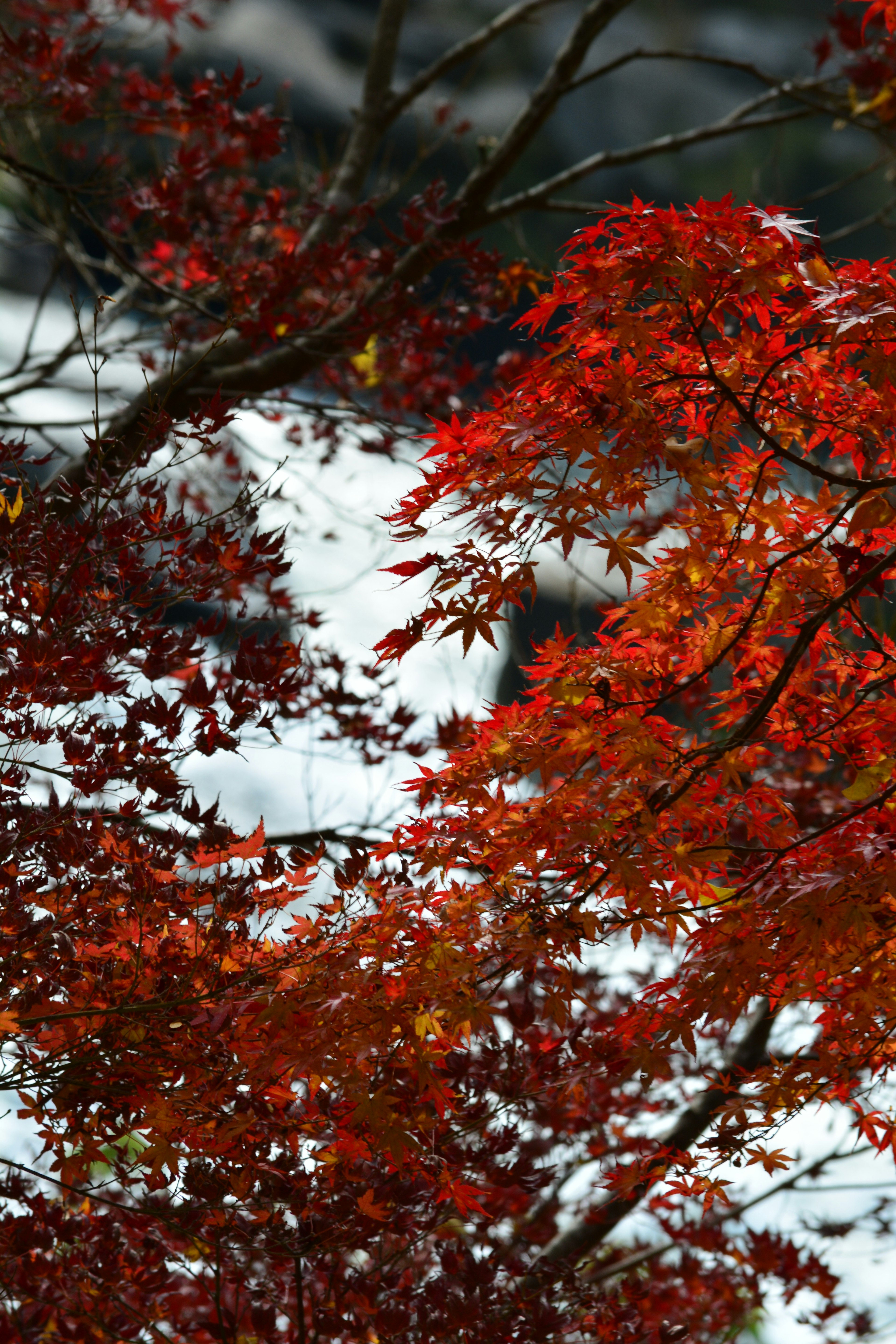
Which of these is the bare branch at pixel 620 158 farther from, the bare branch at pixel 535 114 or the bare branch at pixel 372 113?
the bare branch at pixel 372 113

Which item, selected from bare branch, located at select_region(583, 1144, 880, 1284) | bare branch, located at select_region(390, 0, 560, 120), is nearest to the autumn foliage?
bare branch, located at select_region(583, 1144, 880, 1284)

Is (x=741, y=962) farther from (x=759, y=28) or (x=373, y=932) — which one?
(x=759, y=28)

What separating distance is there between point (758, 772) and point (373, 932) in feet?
10.2

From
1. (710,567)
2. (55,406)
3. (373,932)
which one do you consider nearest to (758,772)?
(710,567)

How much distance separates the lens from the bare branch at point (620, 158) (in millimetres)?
3545

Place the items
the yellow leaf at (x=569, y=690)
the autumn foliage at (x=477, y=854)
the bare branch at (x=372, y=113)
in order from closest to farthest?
the autumn foliage at (x=477, y=854), the yellow leaf at (x=569, y=690), the bare branch at (x=372, y=113)

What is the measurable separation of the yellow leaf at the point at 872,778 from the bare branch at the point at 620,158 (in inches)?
97.6

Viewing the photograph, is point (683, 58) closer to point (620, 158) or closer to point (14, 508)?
point (620, 158)

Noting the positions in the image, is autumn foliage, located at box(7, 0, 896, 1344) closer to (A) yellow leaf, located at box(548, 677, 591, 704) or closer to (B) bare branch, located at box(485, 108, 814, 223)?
(A) yellow leaf, located at box(548, 677, 591, 704)

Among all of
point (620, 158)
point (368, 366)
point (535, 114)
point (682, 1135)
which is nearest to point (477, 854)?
point (682, 1135)

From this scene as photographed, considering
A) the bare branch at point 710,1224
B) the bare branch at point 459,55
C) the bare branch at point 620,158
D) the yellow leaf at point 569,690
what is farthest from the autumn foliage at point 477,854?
the bare branch at point 459,55

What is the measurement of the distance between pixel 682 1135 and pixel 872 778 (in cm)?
182

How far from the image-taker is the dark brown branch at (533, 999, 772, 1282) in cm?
287

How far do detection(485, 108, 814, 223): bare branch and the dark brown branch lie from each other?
2781 mm
